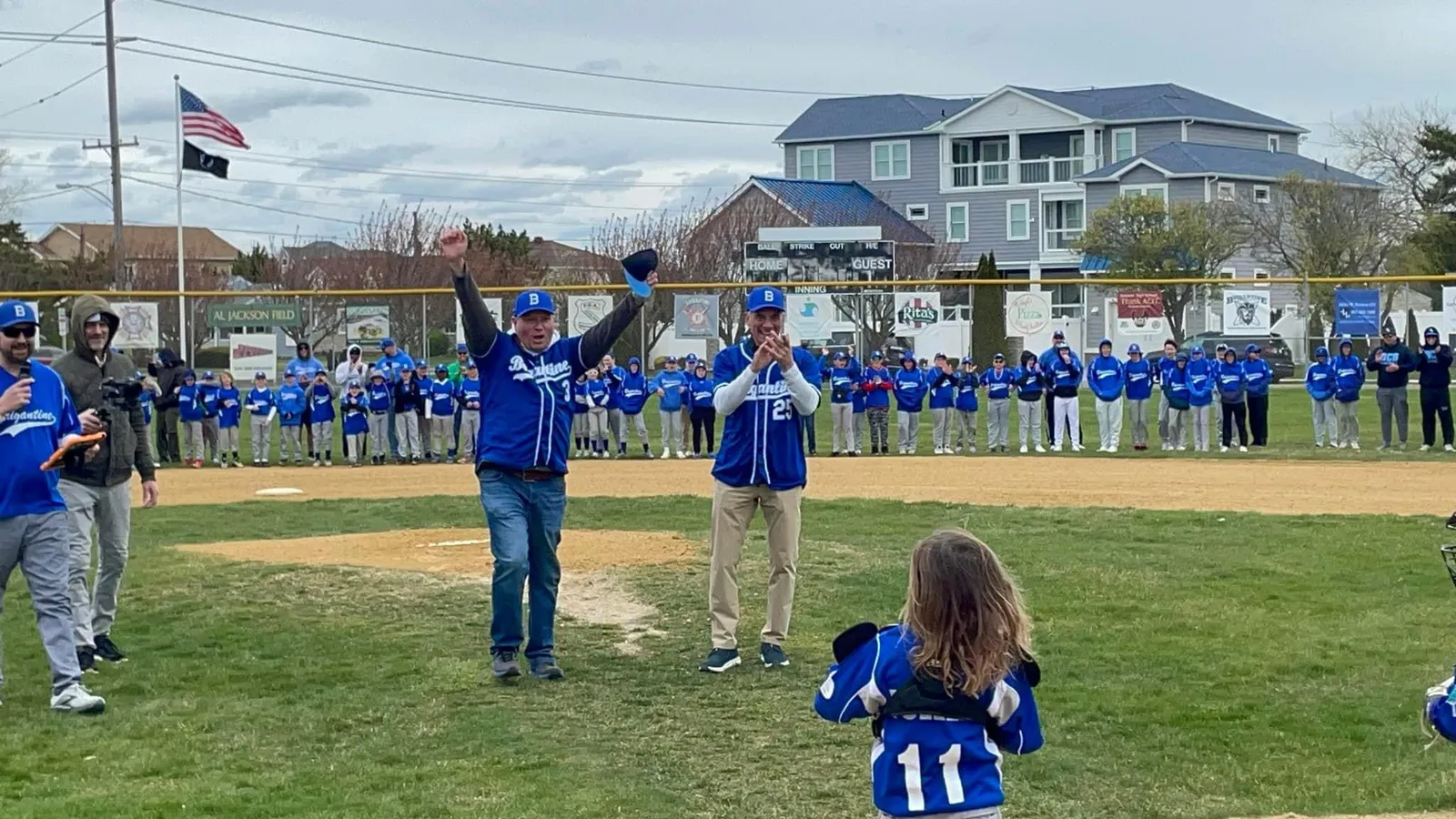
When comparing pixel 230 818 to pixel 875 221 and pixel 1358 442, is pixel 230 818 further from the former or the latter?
pixel 875 221

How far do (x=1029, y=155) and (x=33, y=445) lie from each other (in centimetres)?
6066

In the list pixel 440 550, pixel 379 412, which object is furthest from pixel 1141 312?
pixel 440 550

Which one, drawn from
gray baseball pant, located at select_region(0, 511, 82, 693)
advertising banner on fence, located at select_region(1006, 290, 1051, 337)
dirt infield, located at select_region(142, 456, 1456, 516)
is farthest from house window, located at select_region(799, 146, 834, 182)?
gray baseball pant, located at select_region(0, 511, 82, 693)

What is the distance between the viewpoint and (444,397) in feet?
86.1

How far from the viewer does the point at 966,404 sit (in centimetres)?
2620

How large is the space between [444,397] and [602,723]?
18.9 m

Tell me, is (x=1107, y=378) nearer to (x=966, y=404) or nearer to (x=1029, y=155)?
(x=966, y=404)

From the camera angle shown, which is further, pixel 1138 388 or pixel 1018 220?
pixel 1018 220

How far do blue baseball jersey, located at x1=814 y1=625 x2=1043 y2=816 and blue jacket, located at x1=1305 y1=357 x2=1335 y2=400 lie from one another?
22116 millimetres

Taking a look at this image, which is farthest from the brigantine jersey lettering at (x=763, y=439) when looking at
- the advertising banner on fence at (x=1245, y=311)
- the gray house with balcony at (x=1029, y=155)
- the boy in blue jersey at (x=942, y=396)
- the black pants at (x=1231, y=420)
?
the gray house with balcony at (x=1029, y=155)

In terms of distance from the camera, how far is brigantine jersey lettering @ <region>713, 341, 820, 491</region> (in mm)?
8664

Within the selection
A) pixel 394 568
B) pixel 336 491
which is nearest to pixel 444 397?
pixel 336 491

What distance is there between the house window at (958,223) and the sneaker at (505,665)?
58496 mm

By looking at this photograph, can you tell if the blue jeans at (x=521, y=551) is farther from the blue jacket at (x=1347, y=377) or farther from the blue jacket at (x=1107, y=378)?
the blue jacket at (x=1347, y=377)
